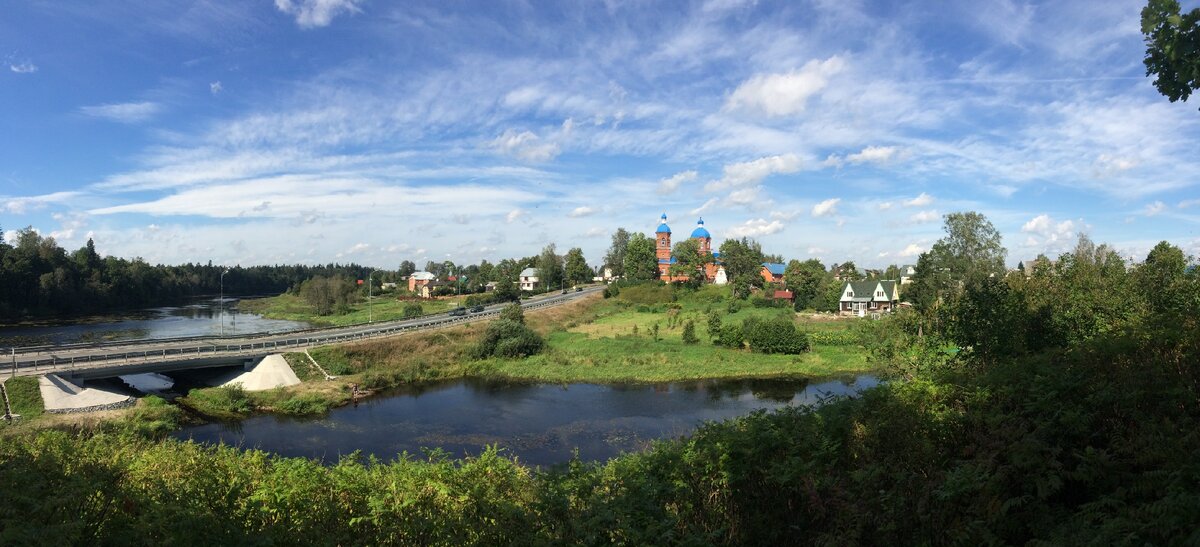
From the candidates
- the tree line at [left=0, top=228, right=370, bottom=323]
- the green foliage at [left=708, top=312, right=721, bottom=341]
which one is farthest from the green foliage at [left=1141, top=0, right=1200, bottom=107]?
the tree line at [left=0, top=228, right=370, bottom=323]

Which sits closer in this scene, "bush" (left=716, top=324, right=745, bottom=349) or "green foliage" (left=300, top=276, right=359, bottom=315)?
"bush" (left=716, top=324, right=745, bottom=349)

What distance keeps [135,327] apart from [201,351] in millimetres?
45395

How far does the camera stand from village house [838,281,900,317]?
70.7m

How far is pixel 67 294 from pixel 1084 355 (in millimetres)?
112751

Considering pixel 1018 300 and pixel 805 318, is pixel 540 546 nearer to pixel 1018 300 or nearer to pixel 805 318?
pixel 1018 300

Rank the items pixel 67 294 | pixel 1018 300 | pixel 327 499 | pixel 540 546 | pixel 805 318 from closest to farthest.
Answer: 1. pixel 540 546
2. pixel 327 499
3. pixel 1018 300
4. pixel 805 318
5. pixel 67 294

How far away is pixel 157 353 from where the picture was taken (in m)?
34.4

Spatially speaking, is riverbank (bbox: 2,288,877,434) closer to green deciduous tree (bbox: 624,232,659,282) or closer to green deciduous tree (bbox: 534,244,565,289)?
green deciduous tree (bbox: 624,232,659,282)

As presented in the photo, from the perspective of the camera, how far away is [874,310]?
69125 mm

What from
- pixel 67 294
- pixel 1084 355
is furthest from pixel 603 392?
pixel 67 294

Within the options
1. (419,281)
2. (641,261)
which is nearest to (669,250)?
(641,261)

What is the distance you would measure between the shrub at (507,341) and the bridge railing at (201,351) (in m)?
6.73

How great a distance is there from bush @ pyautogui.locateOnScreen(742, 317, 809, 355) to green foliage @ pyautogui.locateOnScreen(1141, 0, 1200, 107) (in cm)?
3928

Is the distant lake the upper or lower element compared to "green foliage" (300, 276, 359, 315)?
lower
